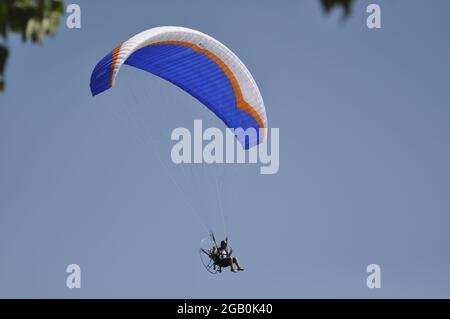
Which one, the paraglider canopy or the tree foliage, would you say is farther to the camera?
the paraglider canopy

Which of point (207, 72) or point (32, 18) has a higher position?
point (207, 72)

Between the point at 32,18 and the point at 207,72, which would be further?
the point at 207,72

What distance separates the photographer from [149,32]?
18.8 metres

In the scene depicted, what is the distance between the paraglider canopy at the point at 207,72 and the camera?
19422mm

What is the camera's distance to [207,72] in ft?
66.0

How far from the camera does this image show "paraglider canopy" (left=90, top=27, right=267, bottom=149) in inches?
765

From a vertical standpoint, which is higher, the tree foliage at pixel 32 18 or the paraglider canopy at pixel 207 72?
the paraglider canopy at pixel 207 72

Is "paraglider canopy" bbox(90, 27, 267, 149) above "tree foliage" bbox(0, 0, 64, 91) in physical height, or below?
above

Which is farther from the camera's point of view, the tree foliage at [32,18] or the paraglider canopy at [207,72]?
the paraglider canopy at [207,72]

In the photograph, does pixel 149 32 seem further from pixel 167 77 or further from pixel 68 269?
pixel 68 269

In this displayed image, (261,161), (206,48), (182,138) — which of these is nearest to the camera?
(206,48)
